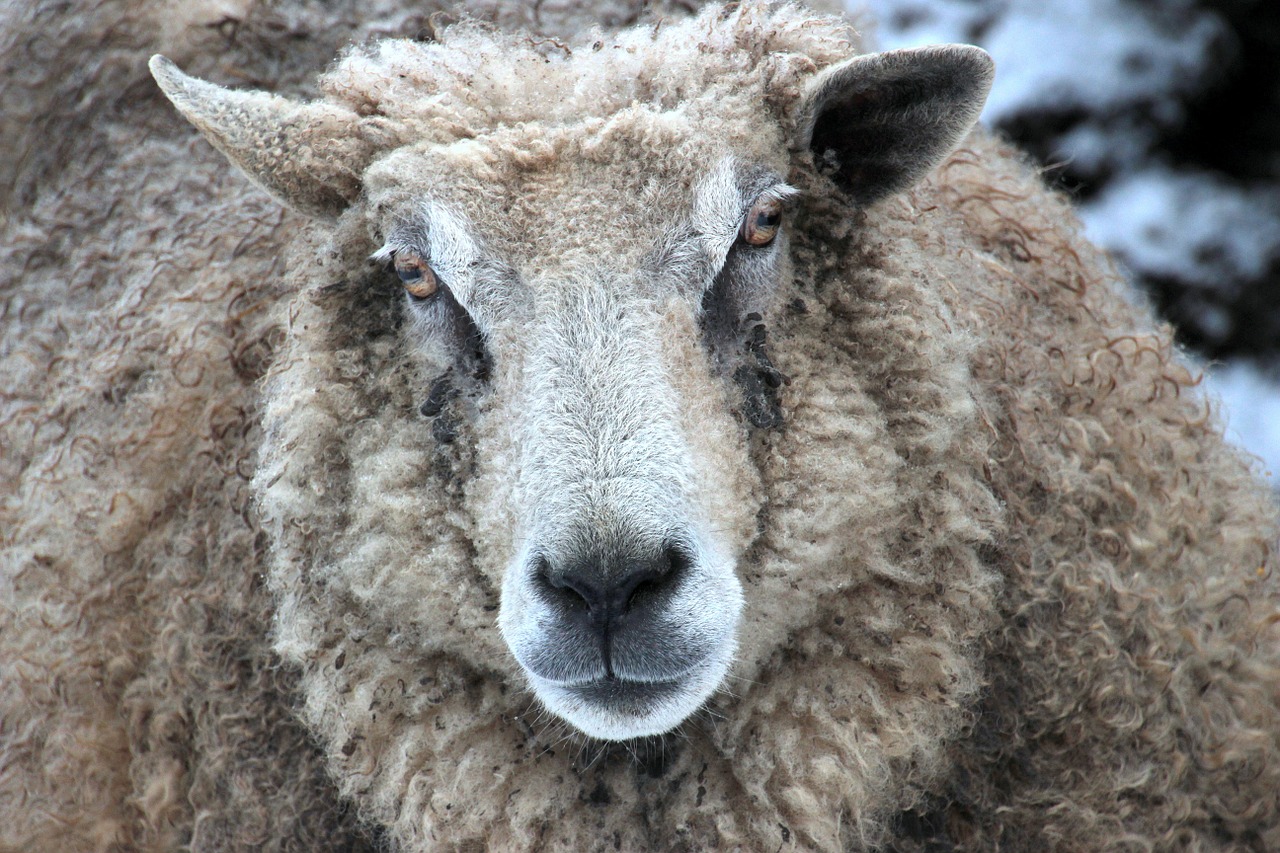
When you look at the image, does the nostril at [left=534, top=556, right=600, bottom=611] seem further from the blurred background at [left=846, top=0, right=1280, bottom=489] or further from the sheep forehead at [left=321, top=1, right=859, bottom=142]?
the blurred background at [left=846, top=0, right=1280, bottom=489]

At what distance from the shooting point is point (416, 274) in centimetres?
240

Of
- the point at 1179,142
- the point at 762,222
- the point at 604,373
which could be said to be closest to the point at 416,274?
the point at 604,373

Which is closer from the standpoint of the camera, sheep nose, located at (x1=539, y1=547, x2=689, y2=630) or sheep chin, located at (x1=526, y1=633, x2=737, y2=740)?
sheep nose, located at (x1=539, y1=547, x2=689, y2=630)

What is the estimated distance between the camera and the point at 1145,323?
3104 millimetres

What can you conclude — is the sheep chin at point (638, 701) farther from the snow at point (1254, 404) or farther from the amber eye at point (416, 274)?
the snow at point (1254, 404)

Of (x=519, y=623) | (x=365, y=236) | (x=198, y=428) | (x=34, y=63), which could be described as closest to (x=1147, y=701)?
(x=519, y=623)

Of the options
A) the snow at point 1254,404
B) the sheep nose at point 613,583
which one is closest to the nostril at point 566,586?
the sheep nose at point 613,583

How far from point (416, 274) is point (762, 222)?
665mm

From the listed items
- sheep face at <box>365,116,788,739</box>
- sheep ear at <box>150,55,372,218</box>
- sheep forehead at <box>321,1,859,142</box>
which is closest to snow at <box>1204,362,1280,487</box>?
sheep forehead at <box>321,1,859,142</box>

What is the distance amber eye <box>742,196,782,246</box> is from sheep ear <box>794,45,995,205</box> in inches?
5.8

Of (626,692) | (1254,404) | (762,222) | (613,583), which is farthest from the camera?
(1254,404)

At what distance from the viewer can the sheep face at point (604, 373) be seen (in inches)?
79.8

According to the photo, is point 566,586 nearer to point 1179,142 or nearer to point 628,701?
point 628,701

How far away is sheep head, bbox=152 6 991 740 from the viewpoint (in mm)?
2057
